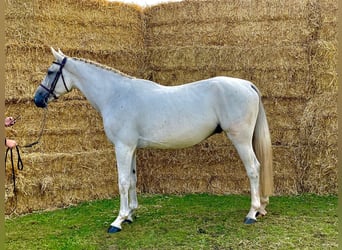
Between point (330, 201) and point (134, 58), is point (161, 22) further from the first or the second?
point (330, 201)

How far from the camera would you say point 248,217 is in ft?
11.9

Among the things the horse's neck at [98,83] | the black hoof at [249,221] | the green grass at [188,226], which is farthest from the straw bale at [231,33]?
the black hoof at [249,221]

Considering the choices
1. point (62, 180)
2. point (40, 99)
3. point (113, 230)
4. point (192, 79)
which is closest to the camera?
point (113, 230)

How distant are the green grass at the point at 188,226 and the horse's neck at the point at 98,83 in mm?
1075

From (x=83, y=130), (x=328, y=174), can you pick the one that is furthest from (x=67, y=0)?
(x=328, y=174)

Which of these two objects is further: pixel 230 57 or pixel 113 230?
pixel 230 57

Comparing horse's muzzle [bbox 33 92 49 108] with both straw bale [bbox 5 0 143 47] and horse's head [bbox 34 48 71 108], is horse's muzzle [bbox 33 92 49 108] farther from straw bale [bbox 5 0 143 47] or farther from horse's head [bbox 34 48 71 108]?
straw bale [bbox 5 0 143 47]

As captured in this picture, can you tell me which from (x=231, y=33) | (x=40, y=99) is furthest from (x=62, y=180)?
(x=231, y=33)

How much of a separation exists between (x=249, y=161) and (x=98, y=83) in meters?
1.45

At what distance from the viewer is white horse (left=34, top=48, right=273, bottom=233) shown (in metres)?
3.54

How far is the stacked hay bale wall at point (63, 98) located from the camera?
4.16 meters

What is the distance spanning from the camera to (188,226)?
11.9 feet

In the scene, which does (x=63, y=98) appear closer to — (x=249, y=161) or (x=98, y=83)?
(x=98, y=83)

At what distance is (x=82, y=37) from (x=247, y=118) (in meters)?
2.17
